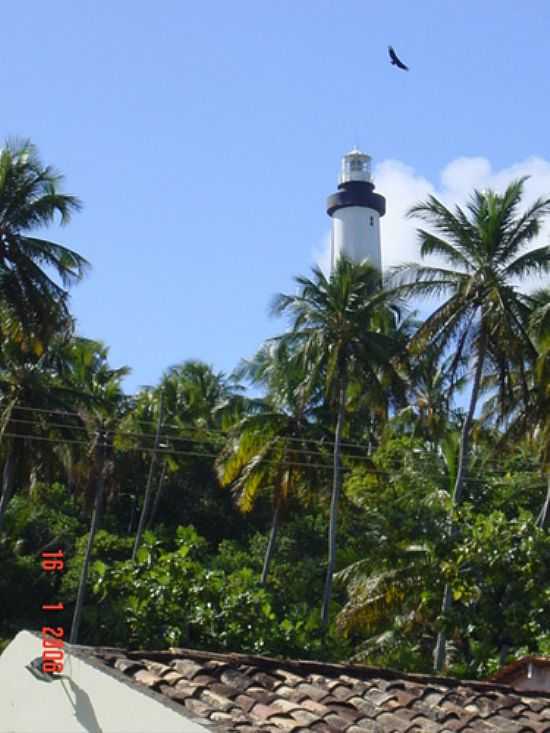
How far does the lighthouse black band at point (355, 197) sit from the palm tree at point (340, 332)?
38.1 meters

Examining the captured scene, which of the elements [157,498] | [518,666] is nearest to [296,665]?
[518,666]

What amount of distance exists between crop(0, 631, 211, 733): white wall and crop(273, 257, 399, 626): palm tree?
68.5 feet

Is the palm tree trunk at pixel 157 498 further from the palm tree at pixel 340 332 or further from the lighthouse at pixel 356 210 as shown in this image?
the lighthouse at pixel 356 210

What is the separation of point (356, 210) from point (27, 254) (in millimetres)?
43797

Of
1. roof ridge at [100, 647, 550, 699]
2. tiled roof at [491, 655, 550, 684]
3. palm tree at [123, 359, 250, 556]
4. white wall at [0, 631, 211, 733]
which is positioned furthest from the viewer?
palm tree at [123, 359, 250, 556]

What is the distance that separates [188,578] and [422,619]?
529cm

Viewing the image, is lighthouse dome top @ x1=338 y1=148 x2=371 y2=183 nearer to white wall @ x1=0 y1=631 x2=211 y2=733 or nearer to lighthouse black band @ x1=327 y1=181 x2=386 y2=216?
lighthouse black band @ x1=327 y1=181 x2=386 y2=216

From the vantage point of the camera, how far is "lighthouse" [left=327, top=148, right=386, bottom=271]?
66.5 metres

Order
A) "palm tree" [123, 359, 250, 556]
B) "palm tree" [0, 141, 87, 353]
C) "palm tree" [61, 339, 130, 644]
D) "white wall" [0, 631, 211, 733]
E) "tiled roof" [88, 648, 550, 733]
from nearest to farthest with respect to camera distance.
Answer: "white wall" [0, 631, 211, 733], "tiled roof" [88, 648, 550, 733], "palm tree" [0, 141, 87, 353], "palm tree" [61, 339, 130, 644], "palm tree" [123, 359, 250, 556]

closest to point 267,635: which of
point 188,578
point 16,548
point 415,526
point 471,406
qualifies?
point 188,578

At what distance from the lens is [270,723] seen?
688 cm

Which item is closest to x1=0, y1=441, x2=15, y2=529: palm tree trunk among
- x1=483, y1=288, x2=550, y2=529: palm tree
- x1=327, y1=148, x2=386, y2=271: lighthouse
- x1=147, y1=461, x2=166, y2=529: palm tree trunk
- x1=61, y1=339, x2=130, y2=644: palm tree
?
x1=61, y1=339, x2=130, y2=644: palm tree

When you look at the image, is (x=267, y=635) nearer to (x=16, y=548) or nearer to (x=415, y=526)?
(x=415, y=526)

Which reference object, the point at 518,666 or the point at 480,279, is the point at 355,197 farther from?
the point at 518,666
